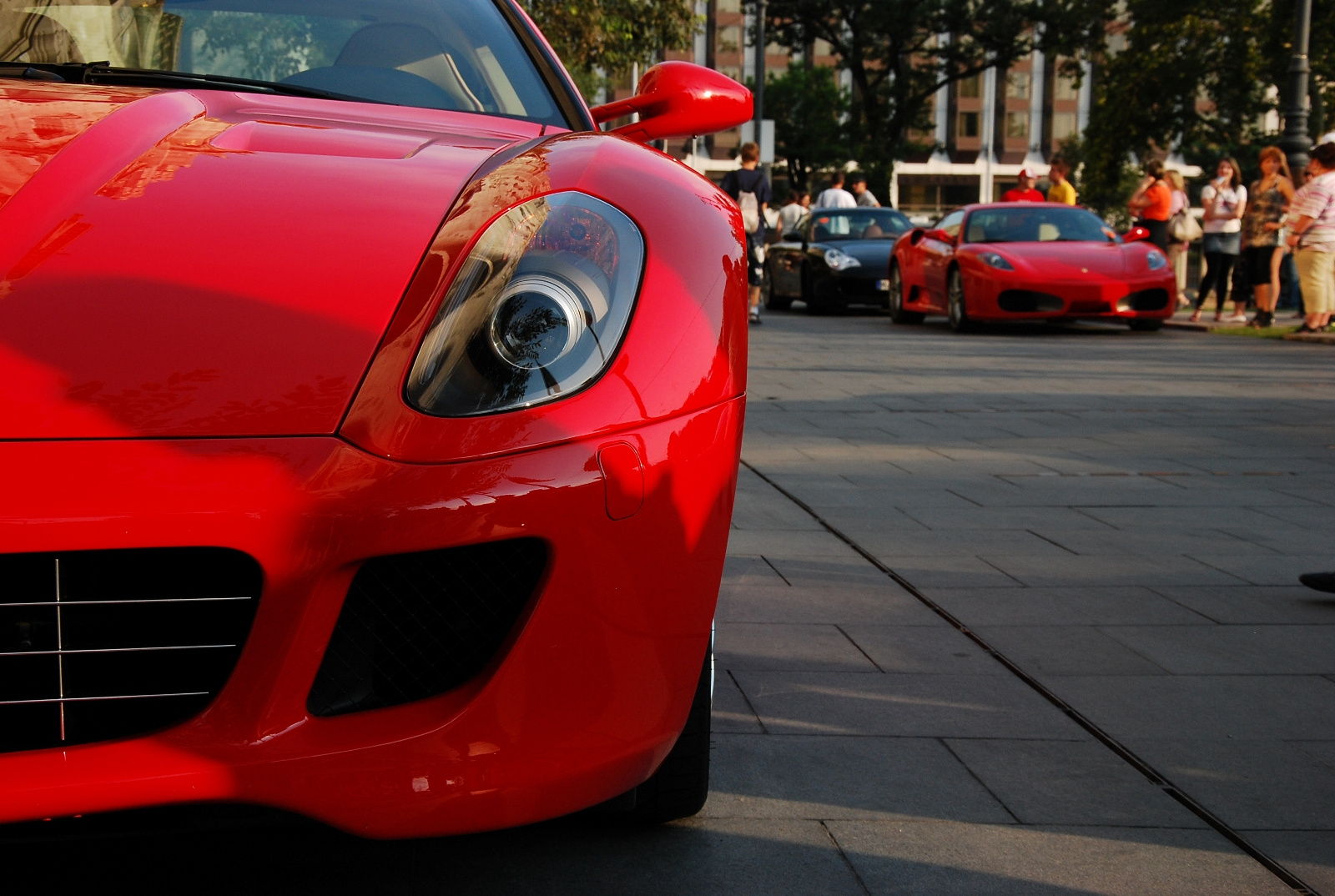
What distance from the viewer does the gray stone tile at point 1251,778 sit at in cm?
246

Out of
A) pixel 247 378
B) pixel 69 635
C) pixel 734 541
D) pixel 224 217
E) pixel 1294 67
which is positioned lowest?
pixel 734 541

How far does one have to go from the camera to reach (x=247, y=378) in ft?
5.52

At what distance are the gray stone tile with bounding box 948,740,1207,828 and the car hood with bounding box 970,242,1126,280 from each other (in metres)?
11.3

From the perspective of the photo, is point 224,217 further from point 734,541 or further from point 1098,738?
point 734,541

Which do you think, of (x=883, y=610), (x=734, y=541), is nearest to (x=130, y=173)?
(x=883, y=610)

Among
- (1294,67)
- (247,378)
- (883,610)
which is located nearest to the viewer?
(247,378)

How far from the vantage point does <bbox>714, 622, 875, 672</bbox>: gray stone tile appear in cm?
326

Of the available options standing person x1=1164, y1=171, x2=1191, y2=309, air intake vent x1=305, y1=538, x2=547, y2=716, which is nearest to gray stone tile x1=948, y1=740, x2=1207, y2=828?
air intake vent x1=305, y1=538, x2=547, y2=716

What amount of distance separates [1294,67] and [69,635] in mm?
15767

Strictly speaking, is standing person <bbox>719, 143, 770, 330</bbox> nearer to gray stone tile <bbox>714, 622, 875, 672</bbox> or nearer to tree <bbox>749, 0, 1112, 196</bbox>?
gray stone tile <bbox>714, 622, 875, 672</bbox>

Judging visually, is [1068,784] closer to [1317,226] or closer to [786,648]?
[786,648]

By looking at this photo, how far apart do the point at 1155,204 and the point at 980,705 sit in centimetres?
1437

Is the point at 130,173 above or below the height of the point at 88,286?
above

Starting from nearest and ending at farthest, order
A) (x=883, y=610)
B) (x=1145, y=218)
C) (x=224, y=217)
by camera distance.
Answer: (x=224, y=217), (x=883, y=610), (x=1145, y=218)
